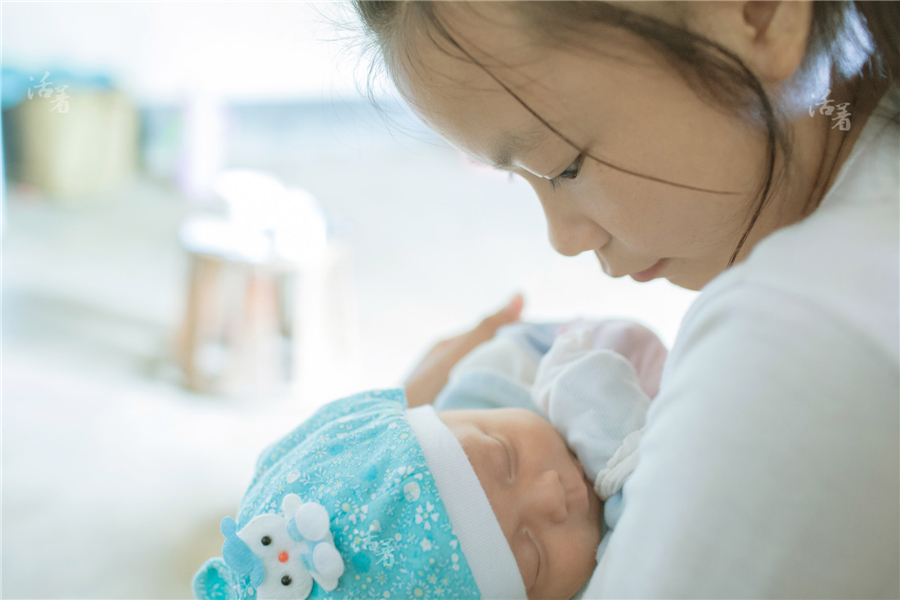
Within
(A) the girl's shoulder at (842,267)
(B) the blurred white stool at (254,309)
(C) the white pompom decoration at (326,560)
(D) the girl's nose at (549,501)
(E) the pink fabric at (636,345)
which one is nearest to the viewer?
(A) the girl's shoulder at (842,267)

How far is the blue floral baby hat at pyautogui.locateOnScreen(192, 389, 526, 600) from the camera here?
627 millimetres

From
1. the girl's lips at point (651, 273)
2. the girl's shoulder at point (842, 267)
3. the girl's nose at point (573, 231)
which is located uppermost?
the girl's shoulder at point (842, 267)

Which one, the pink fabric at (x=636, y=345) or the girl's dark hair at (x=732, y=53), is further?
the pink fabric at (x=636, y=345)

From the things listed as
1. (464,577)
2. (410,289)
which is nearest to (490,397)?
(464,577)

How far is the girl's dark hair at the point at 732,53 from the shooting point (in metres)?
0.45

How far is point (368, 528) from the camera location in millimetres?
639

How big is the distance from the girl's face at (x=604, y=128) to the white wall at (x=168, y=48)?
1748 millimetres

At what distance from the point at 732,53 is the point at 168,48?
8.93ft

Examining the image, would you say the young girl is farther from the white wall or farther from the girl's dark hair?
the white wall

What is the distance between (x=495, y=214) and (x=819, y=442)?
9.08ft

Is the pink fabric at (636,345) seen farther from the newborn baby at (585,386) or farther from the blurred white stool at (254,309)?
the blurred white stool at (254,309)

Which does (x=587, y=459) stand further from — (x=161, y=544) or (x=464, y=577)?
(x=161, y=544)

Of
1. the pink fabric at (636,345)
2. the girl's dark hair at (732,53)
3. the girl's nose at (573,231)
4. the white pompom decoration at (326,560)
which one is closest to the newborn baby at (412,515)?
the white pompom decoration at (326,560)

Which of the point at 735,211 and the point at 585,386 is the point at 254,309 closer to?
the point at 585,386
